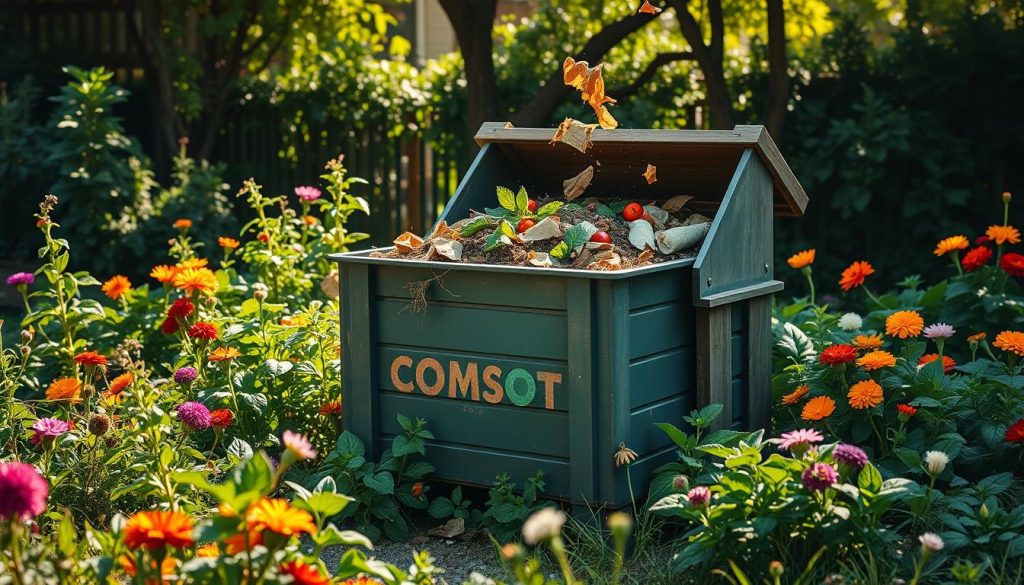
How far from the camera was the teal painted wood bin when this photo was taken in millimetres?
3332

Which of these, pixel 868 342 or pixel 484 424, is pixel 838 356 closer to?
pixel 868 342

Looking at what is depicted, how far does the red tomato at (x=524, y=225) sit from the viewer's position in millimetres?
3688

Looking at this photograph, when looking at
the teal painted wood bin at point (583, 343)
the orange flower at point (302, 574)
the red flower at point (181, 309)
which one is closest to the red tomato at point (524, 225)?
the teal painted wood bin at point (583, 343)

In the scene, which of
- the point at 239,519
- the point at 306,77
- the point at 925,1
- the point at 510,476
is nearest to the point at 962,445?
the point at 510,476

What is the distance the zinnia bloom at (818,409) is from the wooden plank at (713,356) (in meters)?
0.24

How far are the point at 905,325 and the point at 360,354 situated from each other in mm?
1724

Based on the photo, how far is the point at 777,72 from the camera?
24.1 ft

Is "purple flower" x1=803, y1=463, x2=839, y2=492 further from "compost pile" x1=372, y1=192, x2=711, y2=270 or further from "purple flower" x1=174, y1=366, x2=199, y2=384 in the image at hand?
"purple flower" x1=174, y1=366, x2=199, y2=384

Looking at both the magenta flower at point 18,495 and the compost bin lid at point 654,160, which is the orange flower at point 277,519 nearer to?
the magenta flower at point 18,495

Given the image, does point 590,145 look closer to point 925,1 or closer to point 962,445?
point 962,445

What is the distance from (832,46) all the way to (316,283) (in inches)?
158

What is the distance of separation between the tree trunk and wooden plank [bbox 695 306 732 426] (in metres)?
3.87

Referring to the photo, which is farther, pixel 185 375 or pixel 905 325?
pixel 905 325

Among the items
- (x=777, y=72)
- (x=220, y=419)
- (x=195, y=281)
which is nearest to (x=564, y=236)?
(x=220, y=419)
